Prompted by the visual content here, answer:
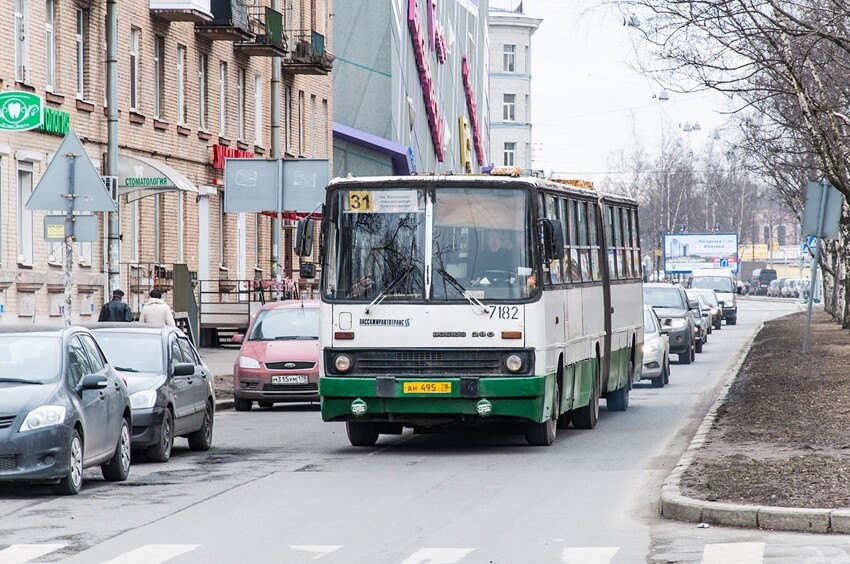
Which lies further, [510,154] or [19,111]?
[510,154]

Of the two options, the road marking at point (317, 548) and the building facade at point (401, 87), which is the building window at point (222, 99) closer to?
the building facade at point (401, 87)

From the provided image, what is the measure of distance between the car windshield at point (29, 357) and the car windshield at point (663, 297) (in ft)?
90.6

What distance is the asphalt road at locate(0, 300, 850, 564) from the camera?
10422mm

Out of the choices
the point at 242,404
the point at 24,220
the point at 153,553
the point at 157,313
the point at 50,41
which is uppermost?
the point at 50,41

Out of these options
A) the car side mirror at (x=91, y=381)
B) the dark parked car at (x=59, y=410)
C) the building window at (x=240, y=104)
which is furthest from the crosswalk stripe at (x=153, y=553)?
the building window at (x=240, y=104)

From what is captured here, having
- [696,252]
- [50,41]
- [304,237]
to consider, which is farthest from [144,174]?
[696,252]

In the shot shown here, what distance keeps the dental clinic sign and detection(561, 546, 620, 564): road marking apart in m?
8.61

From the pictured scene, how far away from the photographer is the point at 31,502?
522 inches

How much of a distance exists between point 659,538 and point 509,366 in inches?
243

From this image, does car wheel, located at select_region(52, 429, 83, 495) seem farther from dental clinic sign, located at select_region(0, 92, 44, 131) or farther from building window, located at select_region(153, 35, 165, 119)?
building window, located at select_region(153, 35, 165, 119)

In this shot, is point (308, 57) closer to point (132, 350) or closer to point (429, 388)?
point (132, 350)

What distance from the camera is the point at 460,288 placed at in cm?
1733

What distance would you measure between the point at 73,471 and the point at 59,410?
53 centimetres

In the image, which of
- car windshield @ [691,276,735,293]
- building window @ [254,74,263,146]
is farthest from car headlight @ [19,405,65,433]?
car windshield @ [691,276,735,293]
